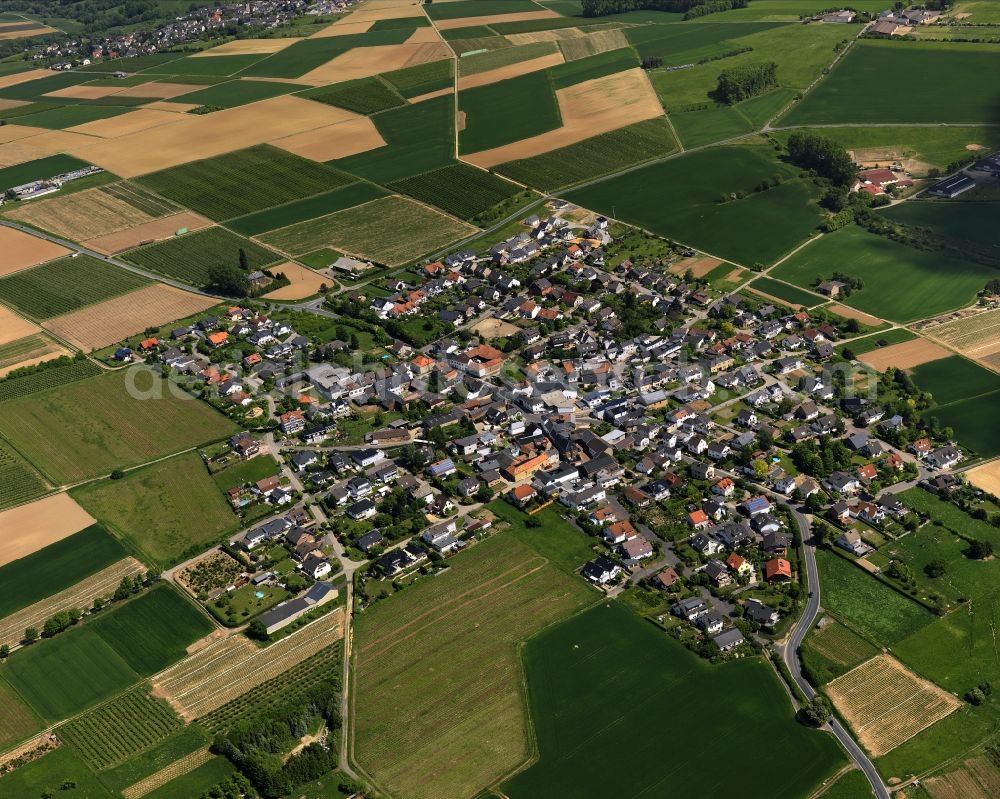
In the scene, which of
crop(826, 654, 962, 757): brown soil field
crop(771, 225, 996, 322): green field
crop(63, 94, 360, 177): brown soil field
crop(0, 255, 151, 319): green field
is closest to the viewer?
crop(826, 654, 962, 757): brown soil field

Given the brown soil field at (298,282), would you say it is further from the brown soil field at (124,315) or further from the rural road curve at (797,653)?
the rural road curve at (797,653)

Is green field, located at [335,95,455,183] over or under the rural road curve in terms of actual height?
over

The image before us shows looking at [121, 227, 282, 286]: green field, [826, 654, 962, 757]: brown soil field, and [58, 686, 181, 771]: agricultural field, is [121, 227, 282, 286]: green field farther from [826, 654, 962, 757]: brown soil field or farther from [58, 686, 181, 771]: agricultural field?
[826, 654, 962, 757]: brown soil field

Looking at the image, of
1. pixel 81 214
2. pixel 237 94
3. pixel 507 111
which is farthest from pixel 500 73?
pixel 81 214

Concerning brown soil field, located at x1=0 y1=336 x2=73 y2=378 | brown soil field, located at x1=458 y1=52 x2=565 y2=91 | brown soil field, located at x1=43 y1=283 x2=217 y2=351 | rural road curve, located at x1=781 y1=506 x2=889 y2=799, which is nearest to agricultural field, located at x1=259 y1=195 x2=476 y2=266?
brown soil field, located at x1=43 y1=283 x2=217 y2=351

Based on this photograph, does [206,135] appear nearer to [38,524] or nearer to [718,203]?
[718,203]

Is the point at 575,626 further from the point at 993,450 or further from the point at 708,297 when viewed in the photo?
the point at 708,297

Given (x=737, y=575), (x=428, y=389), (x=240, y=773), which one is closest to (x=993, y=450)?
(x=737, y=575)
